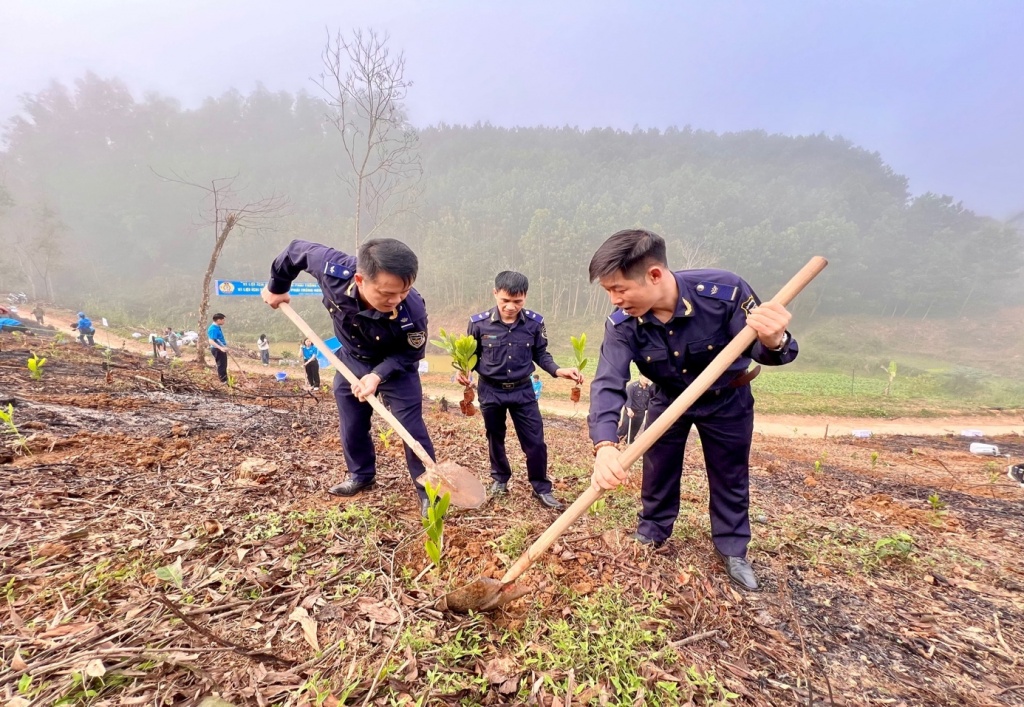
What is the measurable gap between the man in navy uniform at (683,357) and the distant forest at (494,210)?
33.8 meters

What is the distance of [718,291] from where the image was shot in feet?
7.82

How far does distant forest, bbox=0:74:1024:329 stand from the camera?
49.7 meters

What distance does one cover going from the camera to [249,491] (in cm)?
302

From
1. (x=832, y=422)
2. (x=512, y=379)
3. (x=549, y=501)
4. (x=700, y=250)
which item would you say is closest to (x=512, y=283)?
(x=512, y=379)

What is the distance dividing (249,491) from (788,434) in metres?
15.4

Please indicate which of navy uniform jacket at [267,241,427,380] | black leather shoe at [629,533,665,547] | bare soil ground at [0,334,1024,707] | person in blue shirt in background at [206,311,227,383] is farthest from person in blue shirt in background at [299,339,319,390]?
black leather shoe at [629,533,665,547]

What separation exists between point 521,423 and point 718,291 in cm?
193

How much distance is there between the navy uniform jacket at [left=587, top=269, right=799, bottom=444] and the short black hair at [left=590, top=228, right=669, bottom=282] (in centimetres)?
36

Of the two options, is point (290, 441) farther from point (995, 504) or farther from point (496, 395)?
point (995, 504)

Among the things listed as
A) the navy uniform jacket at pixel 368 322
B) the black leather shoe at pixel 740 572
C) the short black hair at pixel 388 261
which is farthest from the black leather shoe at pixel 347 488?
the black leather shoe at pixel 740 572

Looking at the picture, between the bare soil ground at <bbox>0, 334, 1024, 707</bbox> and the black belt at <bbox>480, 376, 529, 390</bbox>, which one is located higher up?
the black belt at <bbox>480, 376, 529, 390</bbox>

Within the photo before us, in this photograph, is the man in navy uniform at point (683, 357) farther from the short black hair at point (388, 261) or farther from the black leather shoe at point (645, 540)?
the short black hair at point (388, 261)

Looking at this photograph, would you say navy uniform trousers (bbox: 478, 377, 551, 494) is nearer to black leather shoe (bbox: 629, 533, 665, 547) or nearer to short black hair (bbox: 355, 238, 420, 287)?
black leather shoe (bbox: 629, 533, 665, 547)

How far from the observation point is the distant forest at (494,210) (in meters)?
49.7
